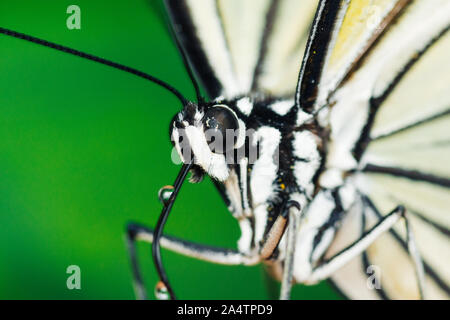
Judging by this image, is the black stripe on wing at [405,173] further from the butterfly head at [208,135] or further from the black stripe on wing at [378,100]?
the butterfly head at [208,135]

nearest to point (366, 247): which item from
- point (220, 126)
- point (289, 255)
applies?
point (289, 255)

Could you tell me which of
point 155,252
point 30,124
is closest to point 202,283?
point 155,252

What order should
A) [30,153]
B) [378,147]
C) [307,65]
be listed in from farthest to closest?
[30,153] < [378,147] < [307,65]

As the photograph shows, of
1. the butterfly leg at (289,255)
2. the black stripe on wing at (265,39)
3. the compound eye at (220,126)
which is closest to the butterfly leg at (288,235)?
the butterfly leg at (289,255)

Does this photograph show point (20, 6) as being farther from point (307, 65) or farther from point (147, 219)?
point (307, 65)

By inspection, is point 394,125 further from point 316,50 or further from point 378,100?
point 316,50

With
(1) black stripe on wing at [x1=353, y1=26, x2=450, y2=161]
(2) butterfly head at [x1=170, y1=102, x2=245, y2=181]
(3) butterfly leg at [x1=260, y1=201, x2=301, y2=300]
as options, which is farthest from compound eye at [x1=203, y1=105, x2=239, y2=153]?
(1) black stripe on wing at [x1=353, y1=26, x2=450, y2=161]

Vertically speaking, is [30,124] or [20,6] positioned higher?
[20,6]

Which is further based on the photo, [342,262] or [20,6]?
[20,6]
